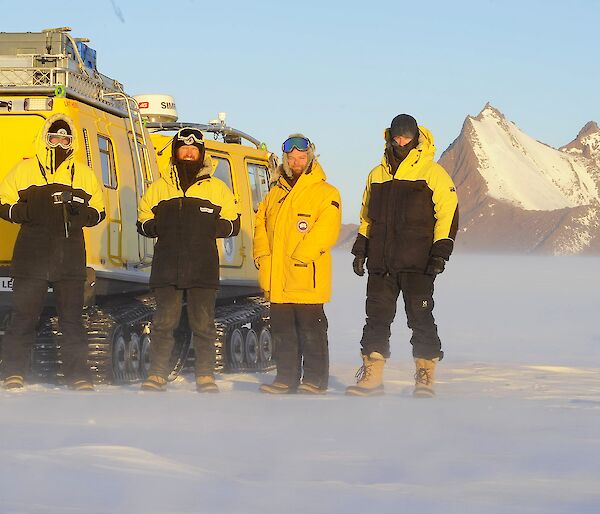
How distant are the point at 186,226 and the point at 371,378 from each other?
1773 mm

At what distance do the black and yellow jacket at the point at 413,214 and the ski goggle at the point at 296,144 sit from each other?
649mm

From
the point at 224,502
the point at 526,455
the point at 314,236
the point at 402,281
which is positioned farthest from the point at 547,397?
the point at 224,502

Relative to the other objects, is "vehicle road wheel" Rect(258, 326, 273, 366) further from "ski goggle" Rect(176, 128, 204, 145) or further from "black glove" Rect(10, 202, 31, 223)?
"black glove" Rect(10, 202, 31, 223)

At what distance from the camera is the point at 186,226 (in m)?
9.47

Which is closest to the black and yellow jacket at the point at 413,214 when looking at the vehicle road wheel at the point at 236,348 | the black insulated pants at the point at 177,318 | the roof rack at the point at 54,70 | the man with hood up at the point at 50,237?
the black insulated pants at the point at 177,318

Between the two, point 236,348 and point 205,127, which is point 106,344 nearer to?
point 236,348

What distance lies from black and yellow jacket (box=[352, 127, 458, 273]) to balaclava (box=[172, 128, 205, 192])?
1408mm

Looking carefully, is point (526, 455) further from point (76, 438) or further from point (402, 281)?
point (402, 281)

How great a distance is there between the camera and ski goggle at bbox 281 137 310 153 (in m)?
9.42

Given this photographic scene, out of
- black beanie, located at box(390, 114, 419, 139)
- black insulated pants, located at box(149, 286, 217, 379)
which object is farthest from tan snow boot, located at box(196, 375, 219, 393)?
black beanie, located at box(390, 114, 419, 139)

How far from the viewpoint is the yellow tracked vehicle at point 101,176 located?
10367 millimetres

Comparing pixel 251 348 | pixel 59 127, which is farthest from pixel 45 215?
pixel 251 348

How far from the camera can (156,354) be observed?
9562 millimetres

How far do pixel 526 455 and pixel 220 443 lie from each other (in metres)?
1.46
